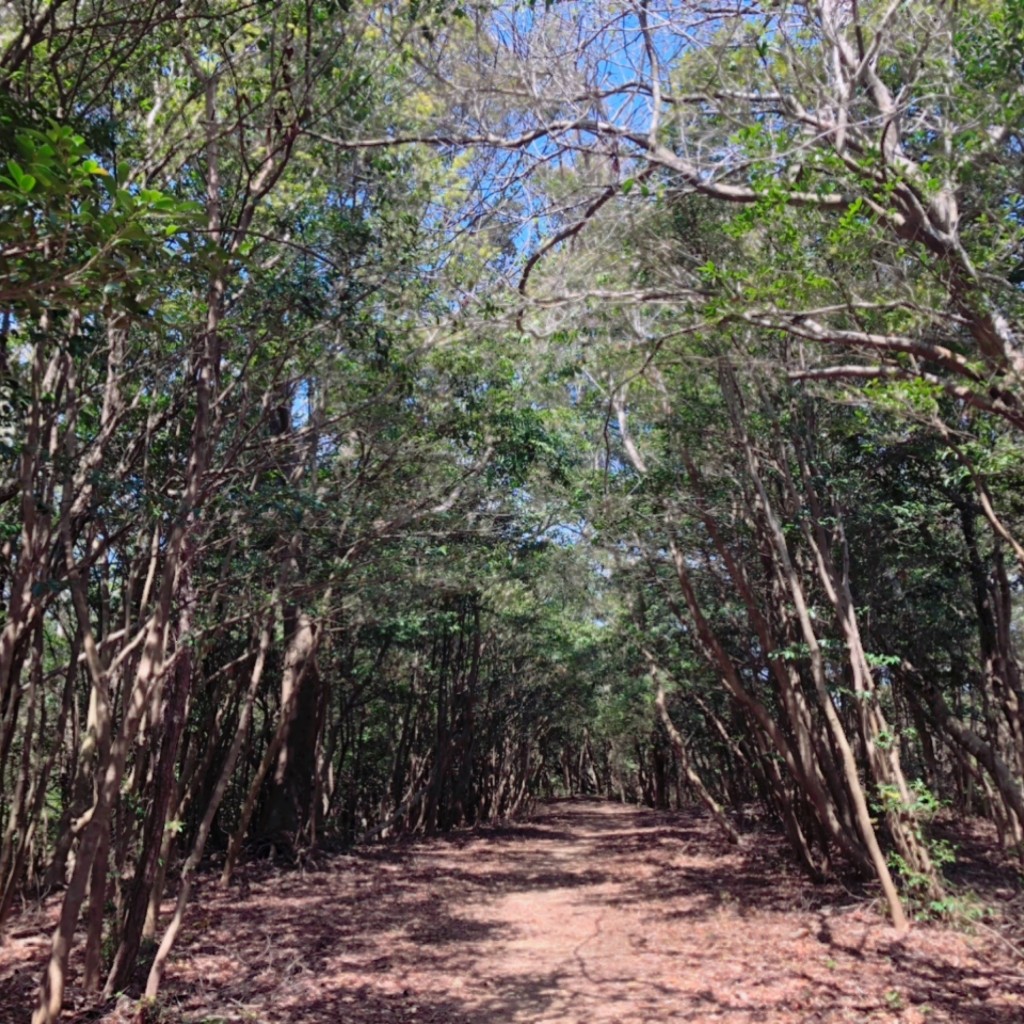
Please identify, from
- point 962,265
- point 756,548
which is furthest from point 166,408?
point 756,548

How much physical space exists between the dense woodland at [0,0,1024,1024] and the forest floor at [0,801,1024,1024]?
0.59 meters

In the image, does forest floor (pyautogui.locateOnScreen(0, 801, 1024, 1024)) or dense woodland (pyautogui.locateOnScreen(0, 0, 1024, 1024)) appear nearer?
dense woodland (pyautogui.locateOnScreen(0, 0, 1024, 1024))

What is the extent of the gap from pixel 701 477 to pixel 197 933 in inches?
294

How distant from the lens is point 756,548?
10.6 metres

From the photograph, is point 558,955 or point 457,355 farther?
point 457,355

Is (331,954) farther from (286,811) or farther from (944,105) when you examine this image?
(944,105)

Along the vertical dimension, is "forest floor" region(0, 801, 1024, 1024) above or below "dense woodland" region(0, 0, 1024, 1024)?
below

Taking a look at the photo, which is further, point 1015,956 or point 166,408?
point 1015,956

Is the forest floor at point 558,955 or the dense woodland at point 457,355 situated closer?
the dense woodland at point 457,355

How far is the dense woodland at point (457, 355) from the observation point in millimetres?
4793

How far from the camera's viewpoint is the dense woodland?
479 cm

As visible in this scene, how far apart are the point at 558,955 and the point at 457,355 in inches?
230

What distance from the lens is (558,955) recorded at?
7.53m

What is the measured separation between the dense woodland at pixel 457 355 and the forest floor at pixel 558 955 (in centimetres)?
59
